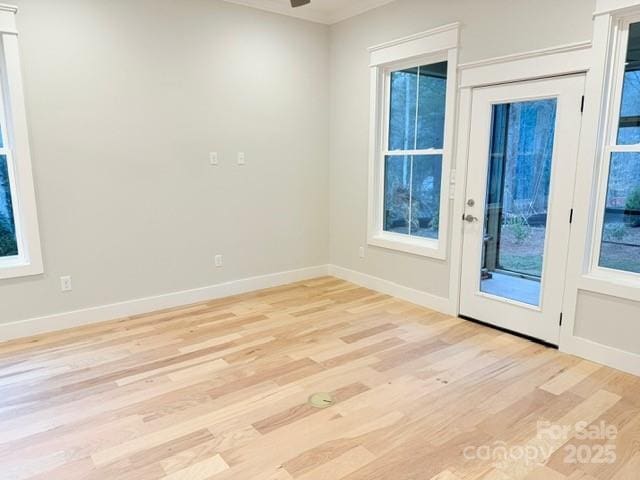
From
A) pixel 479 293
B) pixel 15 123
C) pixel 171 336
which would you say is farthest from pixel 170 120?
pixel 479 293

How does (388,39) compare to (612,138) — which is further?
(388,39)

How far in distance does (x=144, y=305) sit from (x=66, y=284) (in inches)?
26.2

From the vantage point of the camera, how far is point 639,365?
280 centimetres

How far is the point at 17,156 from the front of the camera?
3303mm

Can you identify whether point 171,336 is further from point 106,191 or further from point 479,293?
point 479,293

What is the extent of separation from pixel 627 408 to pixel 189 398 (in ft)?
8.17

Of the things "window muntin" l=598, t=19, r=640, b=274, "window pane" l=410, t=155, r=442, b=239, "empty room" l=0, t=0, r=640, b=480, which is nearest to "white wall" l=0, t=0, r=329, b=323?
"empty room" l=0, t=0, r=640, b=480

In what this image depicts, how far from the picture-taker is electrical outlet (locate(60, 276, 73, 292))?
11.8 feet

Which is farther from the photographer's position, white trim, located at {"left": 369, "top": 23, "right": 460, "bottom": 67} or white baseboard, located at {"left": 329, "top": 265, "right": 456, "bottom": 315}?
white baseboard, located at {"left": 329, "top": 265, "right": 456, "bottom": 315}

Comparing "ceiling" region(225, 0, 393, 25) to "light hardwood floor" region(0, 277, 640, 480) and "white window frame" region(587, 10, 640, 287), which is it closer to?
"white window frame" region(587, 10, 640, 287)

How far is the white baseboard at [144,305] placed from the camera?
348 centimetres

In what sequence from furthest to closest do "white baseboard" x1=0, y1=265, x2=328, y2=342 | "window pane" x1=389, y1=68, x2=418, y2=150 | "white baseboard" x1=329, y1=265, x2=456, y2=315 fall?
"window pane" x1=389, y1=68, x2=418, y2=150 < "white baseboard" x1=329, y1=265, x2=456, y2=315 < "white baseboard" x1=0, y1=265, x2=328, y2=342

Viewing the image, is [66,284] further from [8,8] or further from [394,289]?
[394,289]

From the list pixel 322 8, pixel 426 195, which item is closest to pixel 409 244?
pixel 426 195
